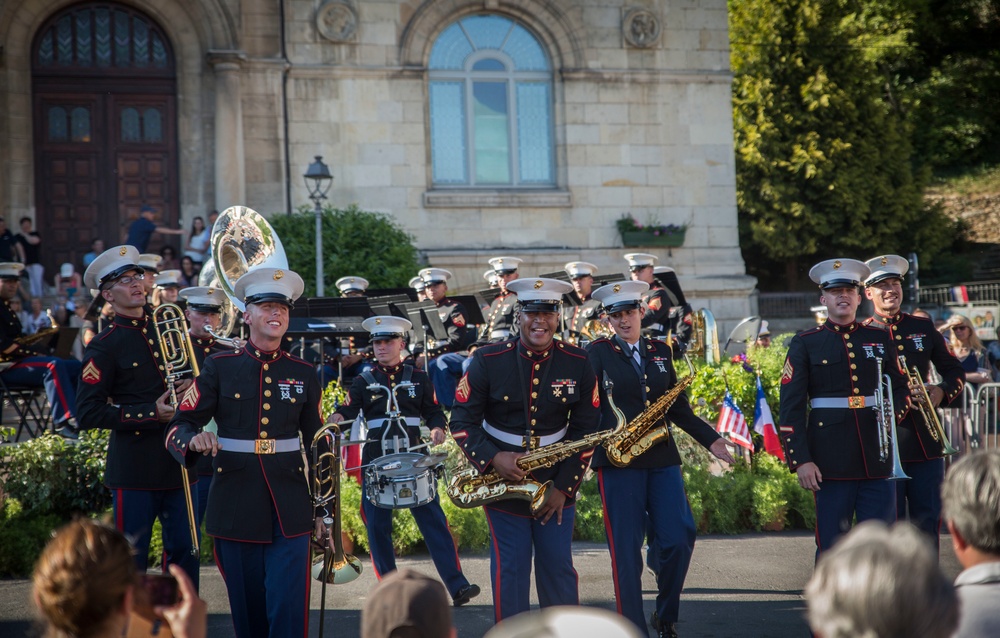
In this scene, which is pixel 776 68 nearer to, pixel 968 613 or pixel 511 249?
pixel 511 249

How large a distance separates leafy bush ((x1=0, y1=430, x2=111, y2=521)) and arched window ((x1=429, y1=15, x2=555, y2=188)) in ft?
39.0

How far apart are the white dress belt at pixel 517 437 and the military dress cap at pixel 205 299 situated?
271cm

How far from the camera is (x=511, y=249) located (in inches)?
794

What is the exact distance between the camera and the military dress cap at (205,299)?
8.22 metres

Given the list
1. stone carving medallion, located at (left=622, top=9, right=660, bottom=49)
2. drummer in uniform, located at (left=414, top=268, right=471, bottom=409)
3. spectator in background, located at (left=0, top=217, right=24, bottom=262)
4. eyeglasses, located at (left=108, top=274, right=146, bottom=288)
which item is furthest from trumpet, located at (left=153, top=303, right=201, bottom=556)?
stone carving medallion, located at (left=622, top=9, right=660, bottom=49)

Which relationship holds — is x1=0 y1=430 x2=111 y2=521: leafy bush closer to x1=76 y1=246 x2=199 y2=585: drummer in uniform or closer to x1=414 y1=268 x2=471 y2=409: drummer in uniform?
x1=76 y1=246 x2=199 y2=585: drummer in uniform

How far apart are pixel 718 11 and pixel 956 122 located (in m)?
21.7

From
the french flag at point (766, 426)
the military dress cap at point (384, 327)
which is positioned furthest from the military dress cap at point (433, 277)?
the military dress cap at point (384, 327)

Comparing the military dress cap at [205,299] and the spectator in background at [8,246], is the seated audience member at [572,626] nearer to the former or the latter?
the military dress cap at [205,299]

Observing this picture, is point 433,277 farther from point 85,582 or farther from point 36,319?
point 85,582

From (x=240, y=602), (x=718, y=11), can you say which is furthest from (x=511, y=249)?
(x=240, y=602)

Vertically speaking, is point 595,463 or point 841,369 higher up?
point 841,369

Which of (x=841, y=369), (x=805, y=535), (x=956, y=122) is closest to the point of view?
(x=841, y=369)

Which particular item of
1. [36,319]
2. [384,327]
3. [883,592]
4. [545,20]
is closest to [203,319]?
[384,327]
